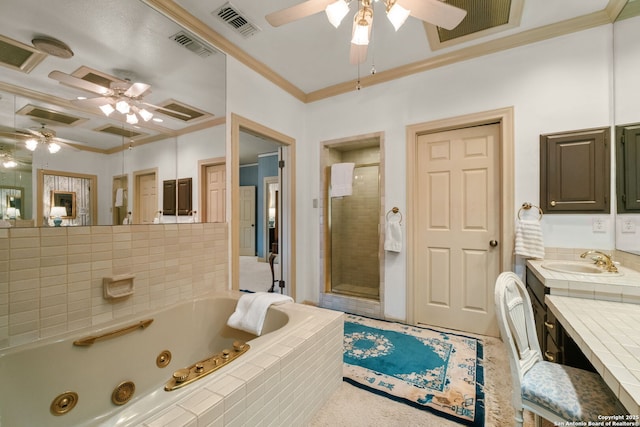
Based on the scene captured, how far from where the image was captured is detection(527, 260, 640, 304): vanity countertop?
1286 mm

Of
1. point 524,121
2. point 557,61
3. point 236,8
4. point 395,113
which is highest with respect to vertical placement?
point 236,8

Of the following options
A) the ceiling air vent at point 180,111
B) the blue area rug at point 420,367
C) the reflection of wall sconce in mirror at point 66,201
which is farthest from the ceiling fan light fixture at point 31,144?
the blue area rug at point 420,367

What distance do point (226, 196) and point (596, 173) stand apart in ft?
9.45

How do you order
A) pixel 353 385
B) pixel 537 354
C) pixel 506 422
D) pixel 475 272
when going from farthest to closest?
pixel 475 272, pixel 353 385, pixel 506 422, pixel 537 354

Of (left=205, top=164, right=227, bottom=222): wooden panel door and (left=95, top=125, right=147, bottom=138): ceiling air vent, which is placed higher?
(left=95, top=125, right=147, bottom=138): ceiling air vent

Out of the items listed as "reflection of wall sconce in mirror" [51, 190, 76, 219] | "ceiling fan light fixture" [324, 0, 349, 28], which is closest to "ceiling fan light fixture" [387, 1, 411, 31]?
"ceiling fan light fixture" [324, 0, 349, 28]

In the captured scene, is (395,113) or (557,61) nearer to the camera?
(557,61)

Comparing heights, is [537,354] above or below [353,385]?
above

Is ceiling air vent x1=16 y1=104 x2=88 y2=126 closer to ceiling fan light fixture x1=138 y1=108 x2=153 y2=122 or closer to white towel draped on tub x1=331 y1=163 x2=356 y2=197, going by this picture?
ceiling fan light fixture x1=138 y1=108 x2=153 y2=122

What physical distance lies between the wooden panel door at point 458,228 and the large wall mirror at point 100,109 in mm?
2119

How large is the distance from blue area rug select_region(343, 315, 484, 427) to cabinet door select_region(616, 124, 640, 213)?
1487 millimetres

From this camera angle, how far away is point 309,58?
2.55 m

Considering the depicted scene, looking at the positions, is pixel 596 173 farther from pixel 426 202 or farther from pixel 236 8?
pixel 236 8

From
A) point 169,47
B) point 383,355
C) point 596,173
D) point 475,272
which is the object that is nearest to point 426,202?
point 475,272
